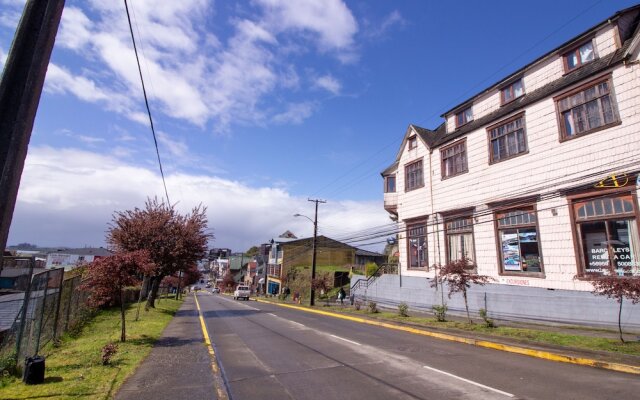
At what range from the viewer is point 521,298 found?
16781 mm

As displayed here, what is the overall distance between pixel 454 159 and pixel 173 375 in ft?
65.4

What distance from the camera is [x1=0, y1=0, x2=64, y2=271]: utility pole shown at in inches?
139

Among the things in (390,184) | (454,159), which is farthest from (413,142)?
(454,159)

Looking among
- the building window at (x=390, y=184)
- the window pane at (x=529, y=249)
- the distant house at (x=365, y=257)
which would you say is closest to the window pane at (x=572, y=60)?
the window pane at (x=529, y=249)

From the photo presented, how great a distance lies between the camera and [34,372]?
7.05 meters

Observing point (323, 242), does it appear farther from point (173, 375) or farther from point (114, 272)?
point (173, 375)

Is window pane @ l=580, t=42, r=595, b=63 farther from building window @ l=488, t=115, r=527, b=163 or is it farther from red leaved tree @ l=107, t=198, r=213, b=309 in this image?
red leaved tree @ l=107, t=198, r=213, b=309

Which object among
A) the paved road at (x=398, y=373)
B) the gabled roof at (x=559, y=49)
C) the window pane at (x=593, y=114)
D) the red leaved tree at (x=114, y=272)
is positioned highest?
the gabled roof at (x=559, y=49)

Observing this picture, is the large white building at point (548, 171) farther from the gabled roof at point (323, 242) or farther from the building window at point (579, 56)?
the gabled roof at point (323, 242)

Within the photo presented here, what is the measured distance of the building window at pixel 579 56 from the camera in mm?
15961

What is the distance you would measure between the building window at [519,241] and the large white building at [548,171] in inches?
2.0

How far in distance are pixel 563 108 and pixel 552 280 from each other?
764cm

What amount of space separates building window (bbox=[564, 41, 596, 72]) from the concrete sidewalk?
1904 centimetres

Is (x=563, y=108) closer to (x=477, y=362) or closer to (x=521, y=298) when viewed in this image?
(x=521, y=298)
